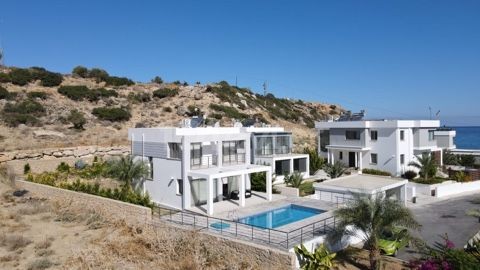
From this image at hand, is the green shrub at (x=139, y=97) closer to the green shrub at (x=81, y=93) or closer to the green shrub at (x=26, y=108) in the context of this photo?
the green shrub at (x=81, y=93)

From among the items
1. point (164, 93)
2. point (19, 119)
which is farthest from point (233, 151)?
point (164, 93)

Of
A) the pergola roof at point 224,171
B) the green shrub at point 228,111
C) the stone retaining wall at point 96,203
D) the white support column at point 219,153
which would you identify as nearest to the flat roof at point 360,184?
the pergola roof at point 224,171

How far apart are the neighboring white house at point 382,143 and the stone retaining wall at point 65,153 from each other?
24269 mm

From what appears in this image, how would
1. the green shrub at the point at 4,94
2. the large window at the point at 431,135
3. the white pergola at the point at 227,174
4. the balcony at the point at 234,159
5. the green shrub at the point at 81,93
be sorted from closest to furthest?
the white pergola at the point at 227,174 → the balcony at the point at 234,159 → the large window at the point at 431,135 → the green shrub at the point at 4,94 → the green shrub at the point at 81,93

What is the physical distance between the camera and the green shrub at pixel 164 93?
231ft

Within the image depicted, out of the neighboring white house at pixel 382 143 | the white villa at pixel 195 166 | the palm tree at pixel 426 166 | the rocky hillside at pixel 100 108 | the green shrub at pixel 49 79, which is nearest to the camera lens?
the white villa at pixel 195 166

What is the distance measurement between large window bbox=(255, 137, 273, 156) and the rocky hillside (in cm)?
468

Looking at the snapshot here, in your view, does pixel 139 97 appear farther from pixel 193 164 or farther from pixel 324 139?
pixel 193 164

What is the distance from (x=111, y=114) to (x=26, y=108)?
1121 centimetres

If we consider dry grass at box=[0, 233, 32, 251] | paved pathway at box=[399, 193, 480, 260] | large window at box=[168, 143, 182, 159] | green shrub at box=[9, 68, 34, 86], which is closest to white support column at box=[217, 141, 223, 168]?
large window at box=[168, 143, 182, 159]

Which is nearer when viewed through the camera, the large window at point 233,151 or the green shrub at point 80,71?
the large window at point 233,151

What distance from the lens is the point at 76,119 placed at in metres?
53.0

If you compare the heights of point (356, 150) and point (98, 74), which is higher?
point (98, 74)

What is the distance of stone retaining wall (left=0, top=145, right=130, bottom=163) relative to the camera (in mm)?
37531
